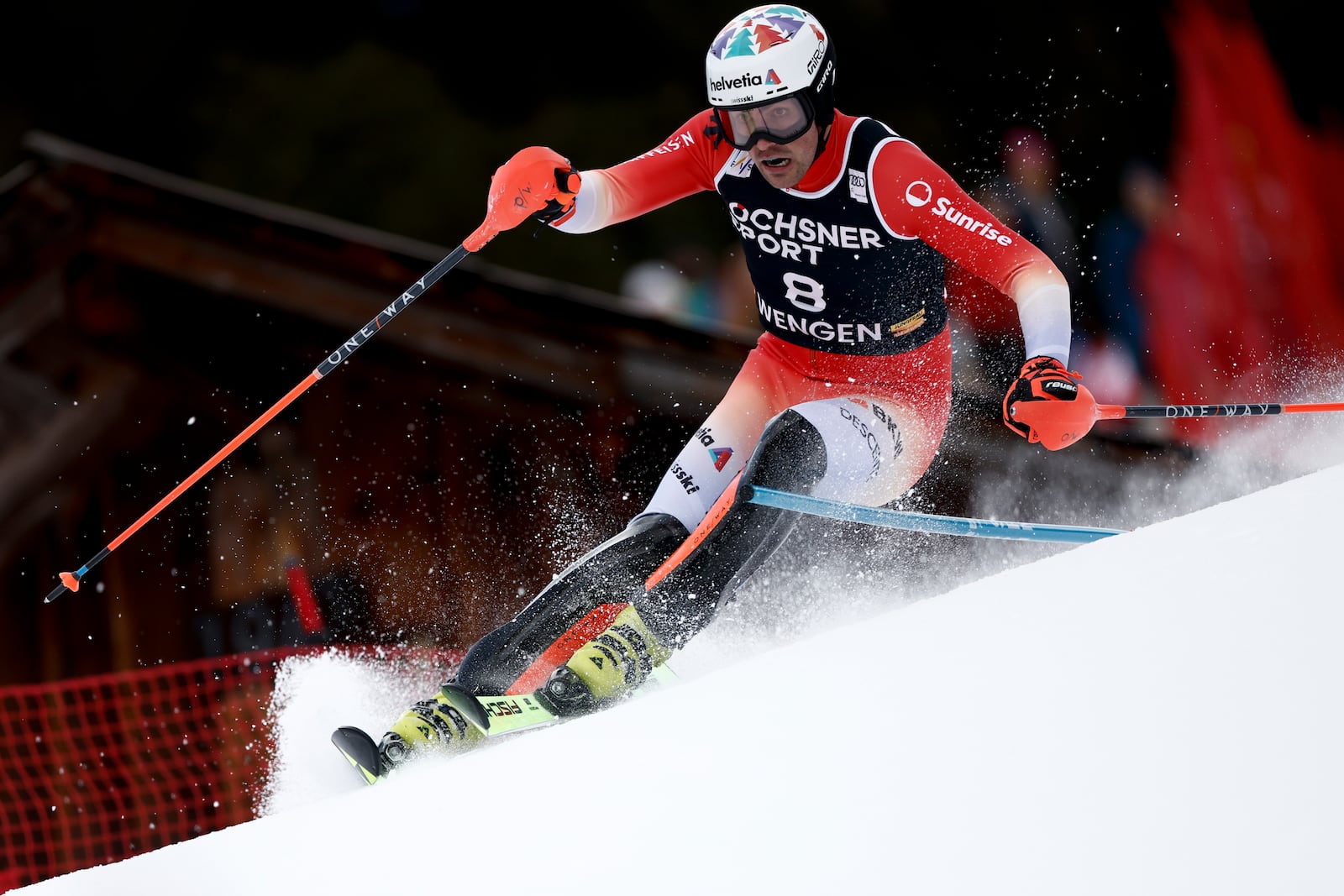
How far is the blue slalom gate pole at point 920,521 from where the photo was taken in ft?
6.48

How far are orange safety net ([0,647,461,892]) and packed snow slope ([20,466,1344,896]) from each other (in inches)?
84.9

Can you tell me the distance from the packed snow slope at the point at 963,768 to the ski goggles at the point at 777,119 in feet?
2.89

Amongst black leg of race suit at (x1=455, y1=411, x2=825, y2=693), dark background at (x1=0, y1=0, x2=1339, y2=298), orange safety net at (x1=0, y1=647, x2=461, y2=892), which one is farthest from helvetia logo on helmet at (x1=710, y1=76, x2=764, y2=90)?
orange safety net at (x1=0, y1=647, x2=461, y2=892)

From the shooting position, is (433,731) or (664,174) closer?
(433,731)

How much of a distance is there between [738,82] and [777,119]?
0.31 ft

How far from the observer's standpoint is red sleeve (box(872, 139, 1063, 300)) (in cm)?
205

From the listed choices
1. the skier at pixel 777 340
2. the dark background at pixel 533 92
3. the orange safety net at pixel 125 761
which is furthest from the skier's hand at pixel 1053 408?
the orange safety net at pixel 125 761

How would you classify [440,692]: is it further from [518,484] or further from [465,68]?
[465,68]

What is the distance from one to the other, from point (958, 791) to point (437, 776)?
2.33 feet

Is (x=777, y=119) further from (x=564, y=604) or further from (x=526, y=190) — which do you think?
(x=564, y=604)

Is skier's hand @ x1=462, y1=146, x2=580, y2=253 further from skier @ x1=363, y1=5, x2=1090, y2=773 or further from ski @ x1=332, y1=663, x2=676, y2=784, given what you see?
ski @ x1=332, y1=663, x2=676, y2=784

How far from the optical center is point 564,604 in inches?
81.3

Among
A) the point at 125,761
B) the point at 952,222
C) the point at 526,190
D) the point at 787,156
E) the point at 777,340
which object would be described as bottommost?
the point at 125,761

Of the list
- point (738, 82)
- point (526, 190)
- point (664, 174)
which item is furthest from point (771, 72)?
point (526, 190)
